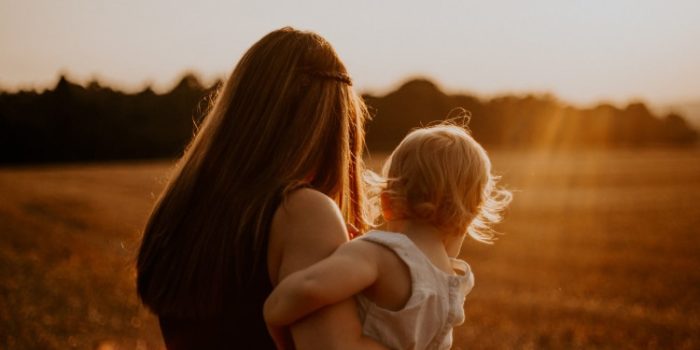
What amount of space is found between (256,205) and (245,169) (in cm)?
12

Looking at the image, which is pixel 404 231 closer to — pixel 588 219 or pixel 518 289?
pixel 518 289

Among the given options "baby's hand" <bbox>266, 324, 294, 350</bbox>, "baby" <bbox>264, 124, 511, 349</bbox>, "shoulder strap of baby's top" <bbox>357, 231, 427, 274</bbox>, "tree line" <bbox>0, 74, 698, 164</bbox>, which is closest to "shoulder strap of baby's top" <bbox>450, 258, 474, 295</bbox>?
"baby" <bbox>264, 124, 511, 349</bbox>

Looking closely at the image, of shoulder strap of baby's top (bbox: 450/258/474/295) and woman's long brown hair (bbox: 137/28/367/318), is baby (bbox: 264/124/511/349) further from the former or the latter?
woman's long brown hair (bbox: 137/28/367/318)

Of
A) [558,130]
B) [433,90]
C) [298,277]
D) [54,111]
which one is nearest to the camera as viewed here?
[298,277]

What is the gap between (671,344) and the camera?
7996 millimetres

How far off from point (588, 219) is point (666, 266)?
8.91 meters

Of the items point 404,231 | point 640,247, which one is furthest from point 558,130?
point 404,231

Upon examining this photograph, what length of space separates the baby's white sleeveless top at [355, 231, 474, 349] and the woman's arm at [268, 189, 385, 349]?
5.7 inches

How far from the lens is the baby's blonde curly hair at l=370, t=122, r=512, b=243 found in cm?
206

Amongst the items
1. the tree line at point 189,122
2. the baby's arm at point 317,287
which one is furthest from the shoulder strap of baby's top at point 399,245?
the tree line at point 189,122

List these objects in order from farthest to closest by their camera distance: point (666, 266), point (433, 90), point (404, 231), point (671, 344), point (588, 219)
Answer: point (433, 90) → point (588, 219) → point (666, 266) → point (671, 344) → point (404, 231)

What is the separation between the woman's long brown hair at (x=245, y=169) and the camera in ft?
5.44

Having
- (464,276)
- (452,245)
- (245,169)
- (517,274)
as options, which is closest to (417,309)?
(464,276)

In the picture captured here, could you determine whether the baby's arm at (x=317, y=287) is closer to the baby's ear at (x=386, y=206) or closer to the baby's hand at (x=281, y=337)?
the baby's hand at (x=281, y=337)
